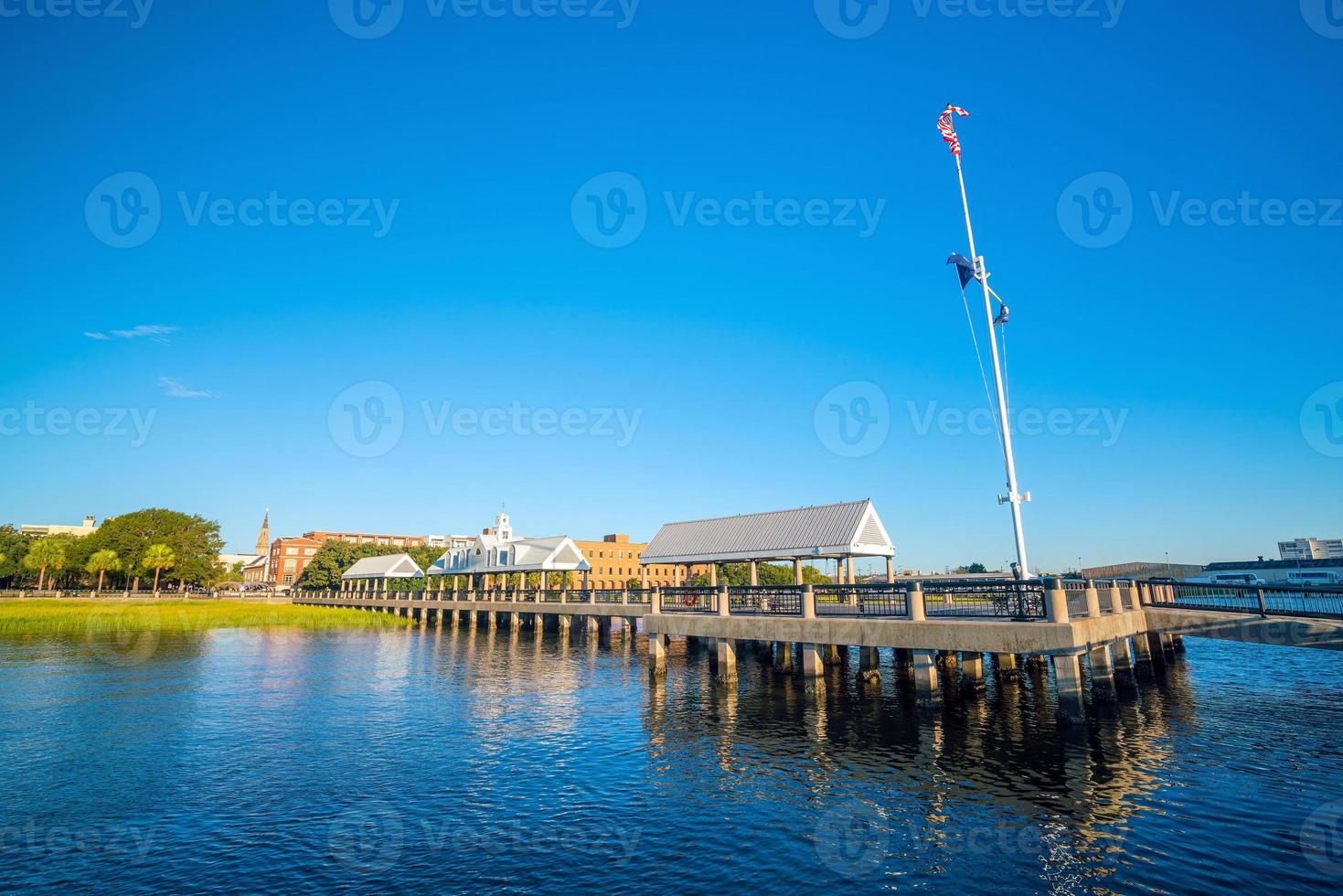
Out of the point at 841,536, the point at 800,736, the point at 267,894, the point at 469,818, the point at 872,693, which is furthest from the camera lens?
the point at 841,536

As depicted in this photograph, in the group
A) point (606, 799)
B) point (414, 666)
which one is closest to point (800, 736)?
point (606, 799)

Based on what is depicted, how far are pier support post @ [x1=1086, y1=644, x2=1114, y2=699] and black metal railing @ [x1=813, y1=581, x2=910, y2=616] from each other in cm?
637

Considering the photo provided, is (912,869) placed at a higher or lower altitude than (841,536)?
lower

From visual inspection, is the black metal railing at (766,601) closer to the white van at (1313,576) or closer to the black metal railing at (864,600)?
the black metal railing at (864,600)

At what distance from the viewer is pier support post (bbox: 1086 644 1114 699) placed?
76.5 feet

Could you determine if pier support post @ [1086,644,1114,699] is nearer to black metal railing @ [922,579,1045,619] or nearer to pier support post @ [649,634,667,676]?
black metal railing @ [922,579,1045,619]

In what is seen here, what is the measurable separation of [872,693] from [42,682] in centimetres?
3462

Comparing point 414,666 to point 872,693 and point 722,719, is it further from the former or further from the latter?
point 872,693

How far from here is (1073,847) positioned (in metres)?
11.8

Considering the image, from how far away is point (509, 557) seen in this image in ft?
238

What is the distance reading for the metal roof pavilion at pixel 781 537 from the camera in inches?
1419

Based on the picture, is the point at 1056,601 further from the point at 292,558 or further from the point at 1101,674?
the point at 292,558

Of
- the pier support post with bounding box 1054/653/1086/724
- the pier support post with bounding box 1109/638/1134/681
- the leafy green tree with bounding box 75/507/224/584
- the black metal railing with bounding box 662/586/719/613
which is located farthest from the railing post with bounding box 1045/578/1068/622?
the leafy green tree with bounding box 75/507/224/584

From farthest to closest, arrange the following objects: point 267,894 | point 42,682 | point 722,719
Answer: point 42,682
point 722,719
point 267,894
